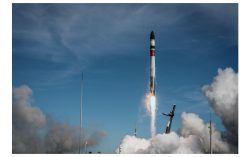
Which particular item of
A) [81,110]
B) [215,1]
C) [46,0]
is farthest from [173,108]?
[46,0]

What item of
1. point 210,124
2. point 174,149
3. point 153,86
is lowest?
point 174,149

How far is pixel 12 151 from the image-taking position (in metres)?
26.4

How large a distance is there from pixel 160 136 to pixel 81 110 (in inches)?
320

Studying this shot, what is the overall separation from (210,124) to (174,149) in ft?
13.8

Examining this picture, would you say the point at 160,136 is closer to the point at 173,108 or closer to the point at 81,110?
the point at 173,108

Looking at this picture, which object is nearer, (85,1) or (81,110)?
(85,1)

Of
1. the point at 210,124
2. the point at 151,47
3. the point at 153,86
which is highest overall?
the point at 151,47

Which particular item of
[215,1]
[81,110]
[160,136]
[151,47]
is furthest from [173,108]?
[215,1]

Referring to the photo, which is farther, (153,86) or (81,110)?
(153,86)

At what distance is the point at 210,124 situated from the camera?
3559cm

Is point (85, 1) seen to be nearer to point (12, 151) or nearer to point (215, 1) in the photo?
point (215, 1)
